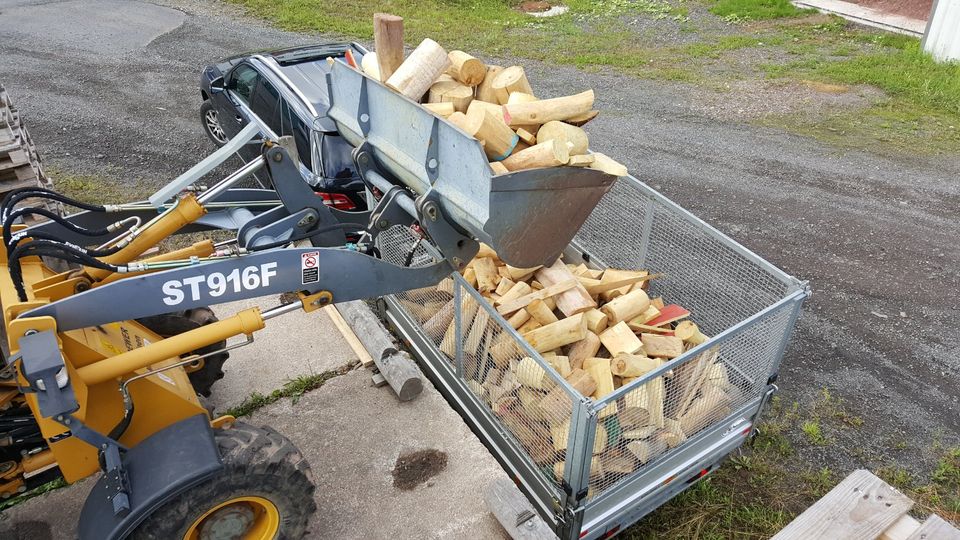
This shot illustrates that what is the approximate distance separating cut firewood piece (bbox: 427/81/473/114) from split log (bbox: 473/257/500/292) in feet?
4.77

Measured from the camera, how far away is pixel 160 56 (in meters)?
13.1

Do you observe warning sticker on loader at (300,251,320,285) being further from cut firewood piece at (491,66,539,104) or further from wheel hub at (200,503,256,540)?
cut firewood piece at (491,66,539,104)

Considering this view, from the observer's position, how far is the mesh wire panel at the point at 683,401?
12.9 ft

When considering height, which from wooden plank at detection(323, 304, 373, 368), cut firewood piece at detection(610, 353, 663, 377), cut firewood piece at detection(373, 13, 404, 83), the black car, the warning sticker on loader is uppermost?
cut firewood piece at detection(373, 13, 404, 83)

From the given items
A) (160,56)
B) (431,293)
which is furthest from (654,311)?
(160,56)

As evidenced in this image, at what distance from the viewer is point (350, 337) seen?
223 inches

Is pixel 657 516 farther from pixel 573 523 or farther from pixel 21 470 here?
pixel 21 470

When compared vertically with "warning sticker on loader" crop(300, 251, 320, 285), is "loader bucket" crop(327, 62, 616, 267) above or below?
above

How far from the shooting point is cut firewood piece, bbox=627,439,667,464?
13.3 ft

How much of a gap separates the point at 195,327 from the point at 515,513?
270 cm

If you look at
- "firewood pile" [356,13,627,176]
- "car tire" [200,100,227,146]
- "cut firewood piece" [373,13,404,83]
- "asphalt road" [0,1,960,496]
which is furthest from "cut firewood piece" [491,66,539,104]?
"car tire" [200,100,227,146]

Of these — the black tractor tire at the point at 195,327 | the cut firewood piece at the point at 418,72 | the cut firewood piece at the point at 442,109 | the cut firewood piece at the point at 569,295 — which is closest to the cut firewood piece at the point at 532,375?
the cut firewood piece at the point at 569,295

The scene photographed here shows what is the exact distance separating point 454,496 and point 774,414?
294cm

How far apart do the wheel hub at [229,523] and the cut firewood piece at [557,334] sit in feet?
6.68
